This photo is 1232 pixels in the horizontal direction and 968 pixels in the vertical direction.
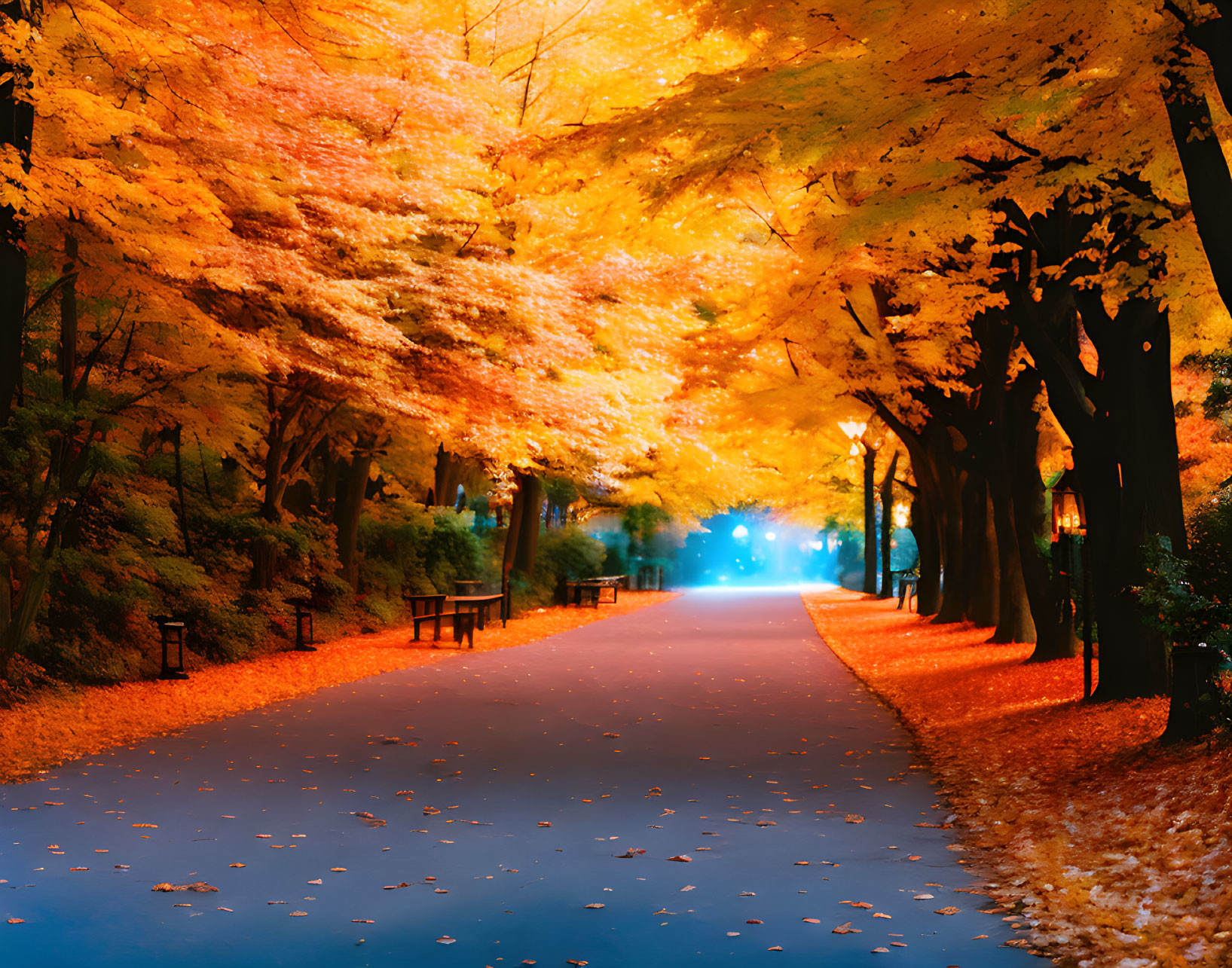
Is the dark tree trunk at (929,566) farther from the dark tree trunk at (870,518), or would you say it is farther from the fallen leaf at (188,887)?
the fallen leaf at (188,887)

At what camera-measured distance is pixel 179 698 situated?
13.6m

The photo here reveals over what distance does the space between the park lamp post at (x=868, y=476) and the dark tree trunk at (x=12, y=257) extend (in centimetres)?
1804

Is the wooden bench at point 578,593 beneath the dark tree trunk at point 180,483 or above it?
beneath

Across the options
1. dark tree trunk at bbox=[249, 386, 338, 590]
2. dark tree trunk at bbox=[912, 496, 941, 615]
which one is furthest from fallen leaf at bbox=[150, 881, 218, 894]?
dark tree trunk at bbox=[912, 496, 941, 615]

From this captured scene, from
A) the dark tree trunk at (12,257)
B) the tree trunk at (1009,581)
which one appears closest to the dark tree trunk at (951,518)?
the tree trunk at (1009,581)

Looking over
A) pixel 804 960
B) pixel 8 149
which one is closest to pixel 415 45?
pixel 8 149

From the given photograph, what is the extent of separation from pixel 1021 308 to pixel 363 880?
31.5 feet

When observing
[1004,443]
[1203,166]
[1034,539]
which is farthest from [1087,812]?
[1004,443]

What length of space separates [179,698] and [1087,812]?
10.0 meters

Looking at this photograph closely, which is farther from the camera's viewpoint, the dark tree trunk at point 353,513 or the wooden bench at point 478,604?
the dark tree trunk at point 353,513

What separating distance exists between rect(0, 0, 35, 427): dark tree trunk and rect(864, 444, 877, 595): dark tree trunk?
86.5ft

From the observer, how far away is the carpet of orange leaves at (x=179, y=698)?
1032cm

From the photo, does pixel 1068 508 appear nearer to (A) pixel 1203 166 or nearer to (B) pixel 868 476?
(A) pixel 1203 166

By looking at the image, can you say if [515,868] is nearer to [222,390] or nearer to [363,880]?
[363,880]
